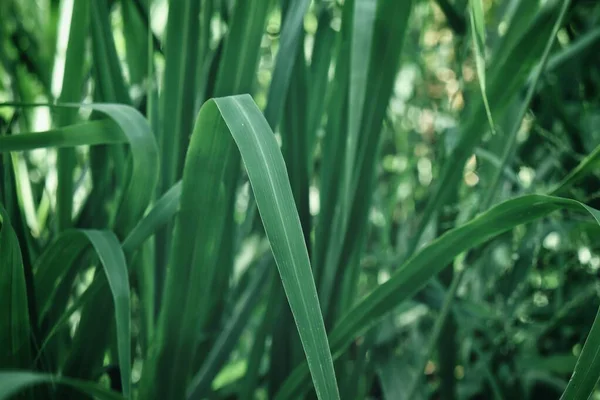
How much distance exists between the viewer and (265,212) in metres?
0.29

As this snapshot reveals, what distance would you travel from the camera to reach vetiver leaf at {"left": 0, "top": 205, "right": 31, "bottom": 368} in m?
0.33

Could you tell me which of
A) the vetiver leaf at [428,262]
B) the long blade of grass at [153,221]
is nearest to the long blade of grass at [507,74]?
the vetiver leaf at [428,262]

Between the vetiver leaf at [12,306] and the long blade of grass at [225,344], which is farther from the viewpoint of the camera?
the long blade of grass at [225,344]

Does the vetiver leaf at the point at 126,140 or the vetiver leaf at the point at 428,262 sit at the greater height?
the vetiver leaf at the point at 126,140

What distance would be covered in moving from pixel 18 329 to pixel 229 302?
236 millimetres

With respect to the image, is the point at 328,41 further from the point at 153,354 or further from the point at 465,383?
the point at 465,383

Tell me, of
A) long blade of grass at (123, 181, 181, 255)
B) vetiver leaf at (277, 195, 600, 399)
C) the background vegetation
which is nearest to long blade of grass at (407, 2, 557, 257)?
the background vegetation

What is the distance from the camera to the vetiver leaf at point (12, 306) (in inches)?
13.2

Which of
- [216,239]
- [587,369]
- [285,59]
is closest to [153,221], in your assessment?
[216,239]

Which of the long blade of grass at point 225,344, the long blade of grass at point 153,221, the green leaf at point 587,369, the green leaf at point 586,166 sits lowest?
the long blade of grass at point 225,344

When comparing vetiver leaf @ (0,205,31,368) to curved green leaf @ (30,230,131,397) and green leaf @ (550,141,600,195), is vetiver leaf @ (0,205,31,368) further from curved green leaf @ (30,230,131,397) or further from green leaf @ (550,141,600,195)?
green leaf @ (550,141,600,195)

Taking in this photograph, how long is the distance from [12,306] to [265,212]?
0.17m

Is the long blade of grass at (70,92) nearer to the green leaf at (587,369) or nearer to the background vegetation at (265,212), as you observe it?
the background vegetation at (265,212)

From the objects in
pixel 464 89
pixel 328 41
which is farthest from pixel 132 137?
pixel 464 89
